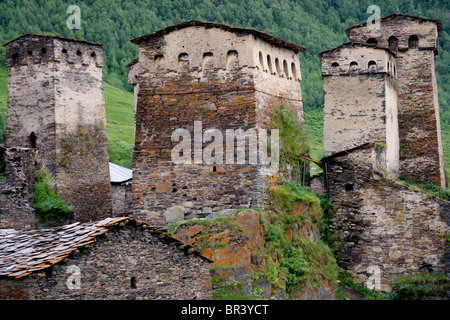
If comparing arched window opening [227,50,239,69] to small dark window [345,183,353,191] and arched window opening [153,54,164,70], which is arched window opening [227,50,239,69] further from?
small dark window [345,183,353,191]

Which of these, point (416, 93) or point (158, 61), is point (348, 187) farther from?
point (158, 61)

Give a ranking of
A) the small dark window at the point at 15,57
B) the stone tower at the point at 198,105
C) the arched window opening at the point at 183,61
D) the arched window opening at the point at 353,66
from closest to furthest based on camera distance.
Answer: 1. the stone tower at the point at 198,105
2. the arched window opening at the point at 183,61
3. the arched window opening at the point at 353,66
4. the small dark window at the point at 15,57

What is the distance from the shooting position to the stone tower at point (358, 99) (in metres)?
26.2

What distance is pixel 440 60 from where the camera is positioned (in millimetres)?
56375

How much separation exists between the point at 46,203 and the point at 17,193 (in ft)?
8.55

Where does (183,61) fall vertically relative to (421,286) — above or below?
above

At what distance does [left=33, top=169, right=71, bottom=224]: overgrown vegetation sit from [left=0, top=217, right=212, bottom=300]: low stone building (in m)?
10.1

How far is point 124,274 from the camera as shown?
50.9 ft

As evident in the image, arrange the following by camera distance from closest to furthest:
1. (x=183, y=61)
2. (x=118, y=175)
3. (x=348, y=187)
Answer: (x=183, y=61) → (x=348, y=187) → (x=118, y=175)

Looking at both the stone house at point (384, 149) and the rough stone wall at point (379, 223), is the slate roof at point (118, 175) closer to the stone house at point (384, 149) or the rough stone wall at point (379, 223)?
the stone house at point (384, 149)

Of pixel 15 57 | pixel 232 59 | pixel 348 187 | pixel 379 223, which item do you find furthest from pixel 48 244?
pixel 15 57

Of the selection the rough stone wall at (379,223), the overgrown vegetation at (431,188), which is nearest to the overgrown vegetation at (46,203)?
the rough stone wall at (379,223)

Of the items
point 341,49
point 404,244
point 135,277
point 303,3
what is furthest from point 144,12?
point 135,277

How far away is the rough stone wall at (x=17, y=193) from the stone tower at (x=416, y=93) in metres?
14.1
